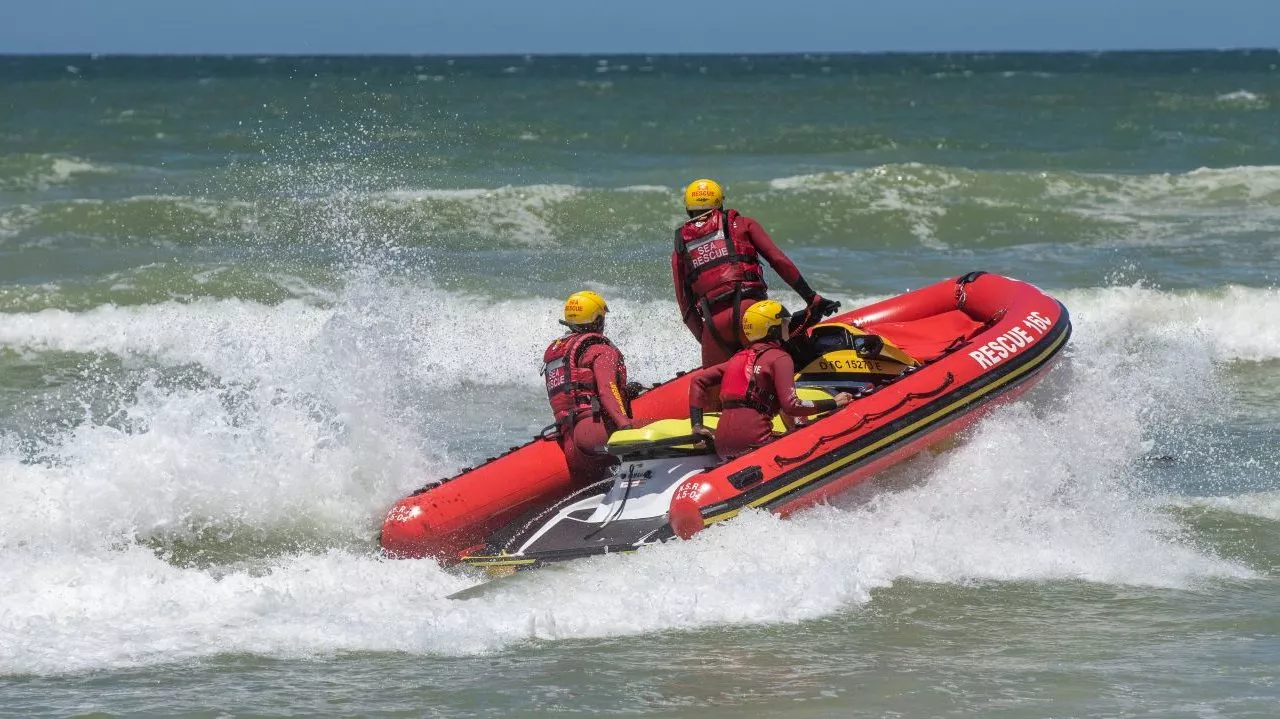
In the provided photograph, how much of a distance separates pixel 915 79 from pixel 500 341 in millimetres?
41920

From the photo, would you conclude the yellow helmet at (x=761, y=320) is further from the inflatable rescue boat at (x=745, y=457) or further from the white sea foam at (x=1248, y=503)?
the white sea foam at (x=1248, y=503)

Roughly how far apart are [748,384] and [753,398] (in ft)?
0.23

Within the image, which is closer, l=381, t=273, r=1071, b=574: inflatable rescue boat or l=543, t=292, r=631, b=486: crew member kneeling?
l=381, t=273, r=1071, b=574: inflatable rescue boat

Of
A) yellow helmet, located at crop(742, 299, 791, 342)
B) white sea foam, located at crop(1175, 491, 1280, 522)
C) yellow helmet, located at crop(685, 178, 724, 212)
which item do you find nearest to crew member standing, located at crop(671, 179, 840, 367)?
yellow helmet, located at crop(685, 178, 724, 212)

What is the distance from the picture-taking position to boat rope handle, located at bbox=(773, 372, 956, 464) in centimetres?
718

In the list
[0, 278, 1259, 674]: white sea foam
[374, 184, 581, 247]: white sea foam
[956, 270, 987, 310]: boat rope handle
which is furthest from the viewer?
[374, 184, 581, 247]: white sea foam

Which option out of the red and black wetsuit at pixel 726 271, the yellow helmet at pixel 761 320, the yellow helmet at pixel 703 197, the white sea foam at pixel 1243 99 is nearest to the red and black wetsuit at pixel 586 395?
the yellow helmet at pixel 761 320

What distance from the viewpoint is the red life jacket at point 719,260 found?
815 cm

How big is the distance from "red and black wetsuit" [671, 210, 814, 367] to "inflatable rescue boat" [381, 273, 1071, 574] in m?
0.31

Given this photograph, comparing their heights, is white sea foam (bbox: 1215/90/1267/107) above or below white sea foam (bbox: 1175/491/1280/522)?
above

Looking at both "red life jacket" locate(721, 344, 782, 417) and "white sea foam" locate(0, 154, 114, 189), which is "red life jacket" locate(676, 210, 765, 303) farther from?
"white sea foam" locate(0, 154, 114, 189)

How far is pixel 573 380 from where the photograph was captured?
299 inches

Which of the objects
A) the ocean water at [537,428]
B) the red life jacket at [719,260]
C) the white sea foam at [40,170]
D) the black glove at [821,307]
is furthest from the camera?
the white sea foam at [40,170]

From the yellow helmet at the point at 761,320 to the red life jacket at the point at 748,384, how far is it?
62 millimetres
